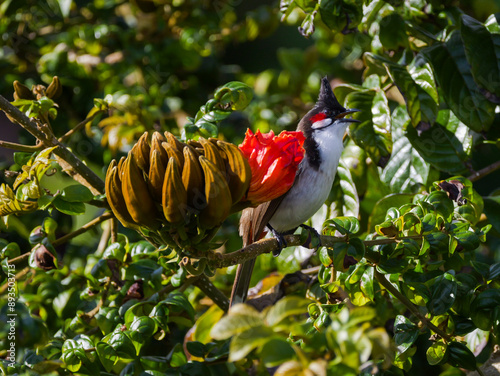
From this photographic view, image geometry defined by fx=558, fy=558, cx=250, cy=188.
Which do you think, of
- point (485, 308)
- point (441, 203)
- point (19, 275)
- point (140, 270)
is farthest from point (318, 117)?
point (19, 275)

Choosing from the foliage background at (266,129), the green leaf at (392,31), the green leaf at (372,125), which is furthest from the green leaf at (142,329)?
the green leaf at (392,31)

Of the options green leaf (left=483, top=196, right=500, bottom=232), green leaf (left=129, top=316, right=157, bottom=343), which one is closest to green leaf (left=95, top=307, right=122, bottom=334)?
green leaf (left=129, top=316, right=157, bottom=343)

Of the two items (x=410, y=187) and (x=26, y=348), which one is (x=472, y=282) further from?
(x=26, y=348)

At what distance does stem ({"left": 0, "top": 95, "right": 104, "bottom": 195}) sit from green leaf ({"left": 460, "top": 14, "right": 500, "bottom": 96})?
0.97 metres

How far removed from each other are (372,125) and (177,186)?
835 millimetres

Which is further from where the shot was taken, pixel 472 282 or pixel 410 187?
pixel 410 187

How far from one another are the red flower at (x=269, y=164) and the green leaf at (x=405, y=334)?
0.34 meters

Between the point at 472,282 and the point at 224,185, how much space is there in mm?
567

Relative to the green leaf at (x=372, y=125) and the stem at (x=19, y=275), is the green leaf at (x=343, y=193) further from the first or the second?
the stem at (x=19, y=275)

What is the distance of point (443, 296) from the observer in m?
1.00

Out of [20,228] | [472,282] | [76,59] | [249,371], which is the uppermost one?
[76,59]

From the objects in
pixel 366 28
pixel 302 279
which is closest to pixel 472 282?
pixel 302 279

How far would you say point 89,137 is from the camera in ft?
7.61

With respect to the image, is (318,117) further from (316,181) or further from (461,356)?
(461,356)
